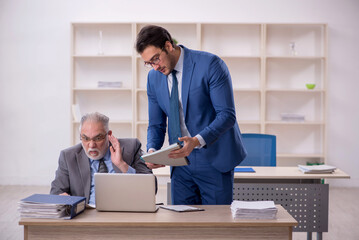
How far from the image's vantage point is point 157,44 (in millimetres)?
2402

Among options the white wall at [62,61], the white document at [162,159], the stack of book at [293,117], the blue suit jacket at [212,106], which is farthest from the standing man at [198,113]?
the white wall at [62,61]

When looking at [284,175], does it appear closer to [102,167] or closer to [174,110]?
[174,110]

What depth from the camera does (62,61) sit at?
6.54 metres

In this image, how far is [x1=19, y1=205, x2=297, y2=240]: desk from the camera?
2.04 m

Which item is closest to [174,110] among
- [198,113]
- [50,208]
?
[198,113]

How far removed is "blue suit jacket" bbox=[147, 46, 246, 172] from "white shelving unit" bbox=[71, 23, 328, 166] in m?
3.95

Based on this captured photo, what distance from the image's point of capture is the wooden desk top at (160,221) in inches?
80.4

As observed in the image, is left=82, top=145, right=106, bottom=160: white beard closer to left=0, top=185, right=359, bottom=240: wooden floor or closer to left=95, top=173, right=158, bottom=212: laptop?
left=95, top=173, right=158, bottom=212: laptop

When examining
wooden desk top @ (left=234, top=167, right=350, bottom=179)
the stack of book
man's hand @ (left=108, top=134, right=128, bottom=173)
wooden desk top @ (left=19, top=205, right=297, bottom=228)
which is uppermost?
the stack of book

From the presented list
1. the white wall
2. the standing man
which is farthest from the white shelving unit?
the standing man

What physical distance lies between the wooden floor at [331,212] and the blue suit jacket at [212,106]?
1.95 meters

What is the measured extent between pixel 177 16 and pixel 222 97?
13.8 feet

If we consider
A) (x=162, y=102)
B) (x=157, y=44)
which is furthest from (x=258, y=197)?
(x=157, y=44)

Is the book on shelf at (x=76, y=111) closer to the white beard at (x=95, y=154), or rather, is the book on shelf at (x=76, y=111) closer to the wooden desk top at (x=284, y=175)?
the wooden desk top at (x=284, y=175)
